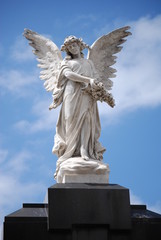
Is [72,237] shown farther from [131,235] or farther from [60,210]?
[131,235]

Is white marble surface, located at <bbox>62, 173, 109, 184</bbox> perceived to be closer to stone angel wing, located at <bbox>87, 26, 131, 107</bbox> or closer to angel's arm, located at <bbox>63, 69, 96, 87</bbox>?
angel's arm, located at <bbox>63, 69, 96, 87</bbox>

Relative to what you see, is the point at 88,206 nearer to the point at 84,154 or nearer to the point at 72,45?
the point at 84,154

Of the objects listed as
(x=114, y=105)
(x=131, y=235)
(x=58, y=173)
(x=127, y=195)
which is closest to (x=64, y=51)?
(x=114, y=105)

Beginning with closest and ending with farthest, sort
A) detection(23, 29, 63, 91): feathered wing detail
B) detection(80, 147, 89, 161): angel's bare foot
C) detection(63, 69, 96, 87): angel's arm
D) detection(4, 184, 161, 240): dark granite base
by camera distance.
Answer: detection(4, 184, 161, 240): dark granite base → detection(80, 147, 89, 161): angel's bare foot → detection(63, 69, 96, 87): angel's arm → detection(23, 29, 63, 91): feathered wing detail

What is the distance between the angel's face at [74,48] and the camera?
31.6 feet

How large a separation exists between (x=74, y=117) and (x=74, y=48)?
1.70 metres

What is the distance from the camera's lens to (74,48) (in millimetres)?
9625

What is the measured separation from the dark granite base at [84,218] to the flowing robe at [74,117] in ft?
4.09

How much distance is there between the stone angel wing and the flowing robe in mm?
941

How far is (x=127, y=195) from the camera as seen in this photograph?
25.7ft

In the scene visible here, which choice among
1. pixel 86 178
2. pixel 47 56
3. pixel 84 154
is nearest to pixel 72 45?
pixel 47 56

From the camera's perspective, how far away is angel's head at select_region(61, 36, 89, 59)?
959cm

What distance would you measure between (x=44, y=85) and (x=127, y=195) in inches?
150

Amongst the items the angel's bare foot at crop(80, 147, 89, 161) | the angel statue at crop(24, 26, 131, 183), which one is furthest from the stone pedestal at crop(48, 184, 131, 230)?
the angel's bare foot at crop(80, 147, 89, 161)
